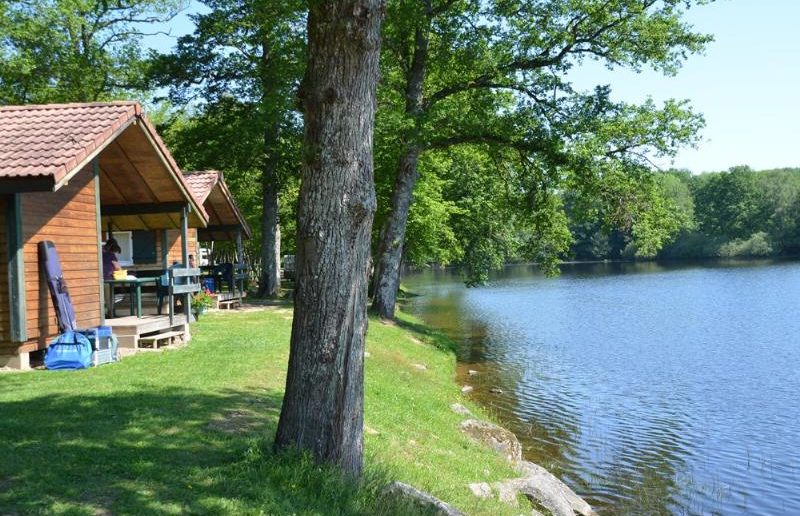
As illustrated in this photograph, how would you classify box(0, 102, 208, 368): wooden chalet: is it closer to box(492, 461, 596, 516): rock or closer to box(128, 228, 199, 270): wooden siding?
box(128, 228, 199, 270): wooden siding

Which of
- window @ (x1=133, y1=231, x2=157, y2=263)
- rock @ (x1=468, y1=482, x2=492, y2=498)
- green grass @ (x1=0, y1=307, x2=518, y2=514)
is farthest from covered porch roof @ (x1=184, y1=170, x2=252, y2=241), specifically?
rock @ (x1=468, y1=482, x2=492, y2=498)

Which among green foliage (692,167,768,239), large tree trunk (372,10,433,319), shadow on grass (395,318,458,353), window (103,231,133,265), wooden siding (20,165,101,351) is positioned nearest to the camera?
wooden siding (20,165,101,351)

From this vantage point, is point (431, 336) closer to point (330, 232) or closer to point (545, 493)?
point (545, 493)

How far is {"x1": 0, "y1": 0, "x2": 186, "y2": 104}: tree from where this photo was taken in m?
29.7

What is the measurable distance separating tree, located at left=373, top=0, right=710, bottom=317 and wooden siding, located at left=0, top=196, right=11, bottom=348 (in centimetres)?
1229

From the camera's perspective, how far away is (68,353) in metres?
11.9

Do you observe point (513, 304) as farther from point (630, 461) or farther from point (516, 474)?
point (516, 474)

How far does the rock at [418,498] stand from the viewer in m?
6.59

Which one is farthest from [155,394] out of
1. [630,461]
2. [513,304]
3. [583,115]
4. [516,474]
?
[513,304]

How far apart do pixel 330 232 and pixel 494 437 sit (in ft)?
23.1

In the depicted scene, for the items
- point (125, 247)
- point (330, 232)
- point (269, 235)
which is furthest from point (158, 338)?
point (269, 235)

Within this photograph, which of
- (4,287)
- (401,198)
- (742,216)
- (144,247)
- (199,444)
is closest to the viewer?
(199,444)

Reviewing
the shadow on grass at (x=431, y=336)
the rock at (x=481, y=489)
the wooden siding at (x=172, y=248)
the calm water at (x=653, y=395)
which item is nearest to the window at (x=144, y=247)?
the wooden siding at (x=172, y=248)

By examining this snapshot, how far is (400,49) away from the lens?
24.5m
